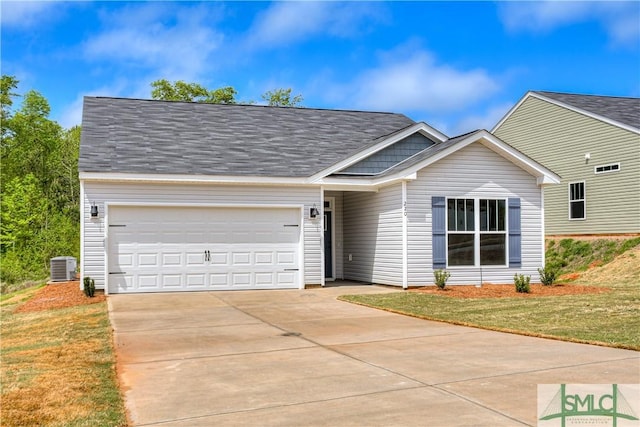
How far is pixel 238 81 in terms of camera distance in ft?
128

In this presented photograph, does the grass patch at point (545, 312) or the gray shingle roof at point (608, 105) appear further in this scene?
the gray shingle roof at point (608, 105)

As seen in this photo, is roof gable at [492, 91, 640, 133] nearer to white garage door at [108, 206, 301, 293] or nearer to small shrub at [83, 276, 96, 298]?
white garage door at [108, 206, 301, 293]

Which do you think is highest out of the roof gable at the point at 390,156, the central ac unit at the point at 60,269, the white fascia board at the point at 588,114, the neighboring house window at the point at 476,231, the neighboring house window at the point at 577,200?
the white fascia board at the point at 588,114

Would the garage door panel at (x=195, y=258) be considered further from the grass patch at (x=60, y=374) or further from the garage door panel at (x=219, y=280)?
the grass patch at (x=60, y=374)

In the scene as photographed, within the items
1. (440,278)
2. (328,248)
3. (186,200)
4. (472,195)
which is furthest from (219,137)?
(440,278)

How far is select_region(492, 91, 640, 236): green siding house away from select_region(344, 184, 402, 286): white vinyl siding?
10406mm

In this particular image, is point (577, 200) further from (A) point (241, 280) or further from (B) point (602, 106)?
(A) point (241, 280)

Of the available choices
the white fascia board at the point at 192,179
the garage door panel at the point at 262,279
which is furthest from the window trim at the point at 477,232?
the garage door panel at the point at 262,279

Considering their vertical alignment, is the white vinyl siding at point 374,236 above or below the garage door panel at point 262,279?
above

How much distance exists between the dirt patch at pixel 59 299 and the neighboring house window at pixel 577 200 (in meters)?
17.9

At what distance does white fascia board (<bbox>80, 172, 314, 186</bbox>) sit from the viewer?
49.1ft

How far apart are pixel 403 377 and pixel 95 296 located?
1039cm

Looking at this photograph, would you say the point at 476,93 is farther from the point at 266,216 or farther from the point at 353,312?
the point at 353,312

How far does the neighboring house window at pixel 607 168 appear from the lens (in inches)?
885
